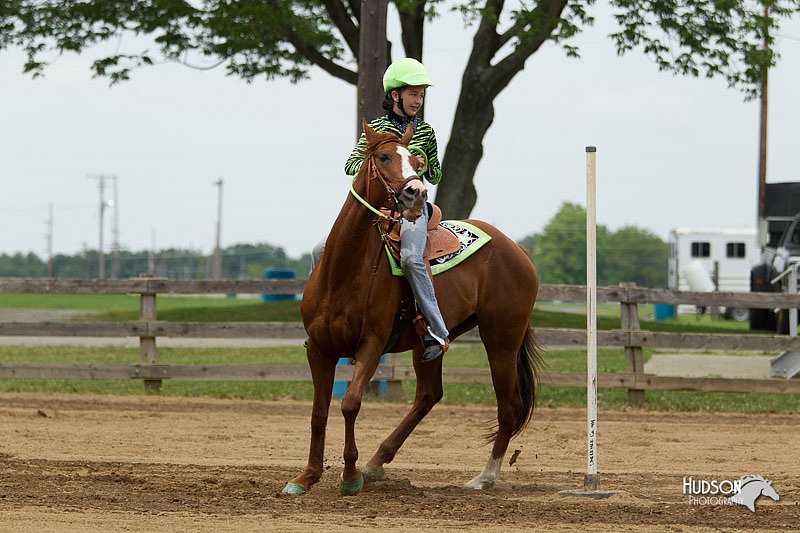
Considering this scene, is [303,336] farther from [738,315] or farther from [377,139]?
[738,315]

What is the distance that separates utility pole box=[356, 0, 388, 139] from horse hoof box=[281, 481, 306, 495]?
6732 mm

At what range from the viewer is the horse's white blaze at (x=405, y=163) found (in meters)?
6.25

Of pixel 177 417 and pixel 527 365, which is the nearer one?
pixel 527 365

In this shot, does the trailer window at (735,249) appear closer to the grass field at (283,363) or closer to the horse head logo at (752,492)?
the grass field at (283,363)

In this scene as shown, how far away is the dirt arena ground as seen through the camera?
5633mm

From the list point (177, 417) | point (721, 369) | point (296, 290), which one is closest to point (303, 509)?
point (177, 417)

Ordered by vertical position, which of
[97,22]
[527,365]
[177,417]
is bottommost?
[177,417]

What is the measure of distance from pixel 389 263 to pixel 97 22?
15.0 metres

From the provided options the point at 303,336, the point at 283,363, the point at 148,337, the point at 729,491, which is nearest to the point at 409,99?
the point at 729,491

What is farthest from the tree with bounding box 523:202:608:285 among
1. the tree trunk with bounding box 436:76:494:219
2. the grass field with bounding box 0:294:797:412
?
the tree trunk with bounding box 436:76:494:219

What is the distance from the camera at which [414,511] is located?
5957 mm

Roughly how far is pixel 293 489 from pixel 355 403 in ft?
2.09

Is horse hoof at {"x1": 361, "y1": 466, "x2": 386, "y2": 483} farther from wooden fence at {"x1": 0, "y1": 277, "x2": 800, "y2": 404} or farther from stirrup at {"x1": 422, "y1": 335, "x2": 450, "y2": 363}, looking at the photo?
wooden fence at {"x1": 0, "y1": 277, "x2": 800, "y2": 404}

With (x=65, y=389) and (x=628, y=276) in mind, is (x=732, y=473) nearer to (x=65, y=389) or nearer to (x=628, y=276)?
(x=65, y=389)
